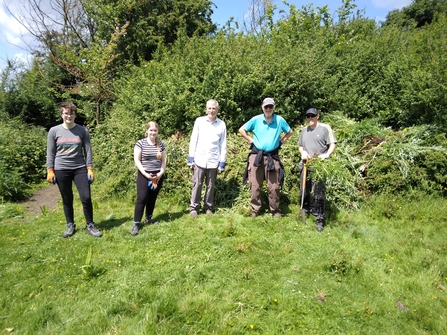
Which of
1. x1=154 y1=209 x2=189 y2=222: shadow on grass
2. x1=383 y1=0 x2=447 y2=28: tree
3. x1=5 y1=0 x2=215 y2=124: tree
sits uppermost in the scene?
x1=383 y1=0 x2=447 y2=28: tree

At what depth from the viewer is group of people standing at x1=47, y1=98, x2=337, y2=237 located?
13.4ft

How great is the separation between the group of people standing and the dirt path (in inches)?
76.4

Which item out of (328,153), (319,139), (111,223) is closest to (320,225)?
(328,153)

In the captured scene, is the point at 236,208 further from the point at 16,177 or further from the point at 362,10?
the point at 362,10

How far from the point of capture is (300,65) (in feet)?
25.0

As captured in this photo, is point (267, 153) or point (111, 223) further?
point (111, 223)

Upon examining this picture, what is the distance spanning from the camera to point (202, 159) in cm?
473

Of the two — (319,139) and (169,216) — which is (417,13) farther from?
(169,216)

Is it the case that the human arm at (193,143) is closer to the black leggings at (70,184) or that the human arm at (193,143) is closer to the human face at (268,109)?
the human face at (268,109)

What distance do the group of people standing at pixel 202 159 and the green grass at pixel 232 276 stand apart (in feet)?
1.11

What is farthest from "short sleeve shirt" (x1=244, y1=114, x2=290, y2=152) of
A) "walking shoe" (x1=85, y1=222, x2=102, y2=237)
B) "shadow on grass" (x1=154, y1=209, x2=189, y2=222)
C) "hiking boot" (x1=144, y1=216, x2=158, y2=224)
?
"walking shoe" (x1=85, y1=222, x2=102, y2=237)

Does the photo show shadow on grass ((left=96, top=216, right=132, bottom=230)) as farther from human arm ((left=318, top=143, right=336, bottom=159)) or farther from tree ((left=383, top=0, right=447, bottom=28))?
tree ((left=383, top=0, right=447, bottom=28))

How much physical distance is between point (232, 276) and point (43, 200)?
5160 mm

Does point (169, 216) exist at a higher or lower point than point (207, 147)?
lower
